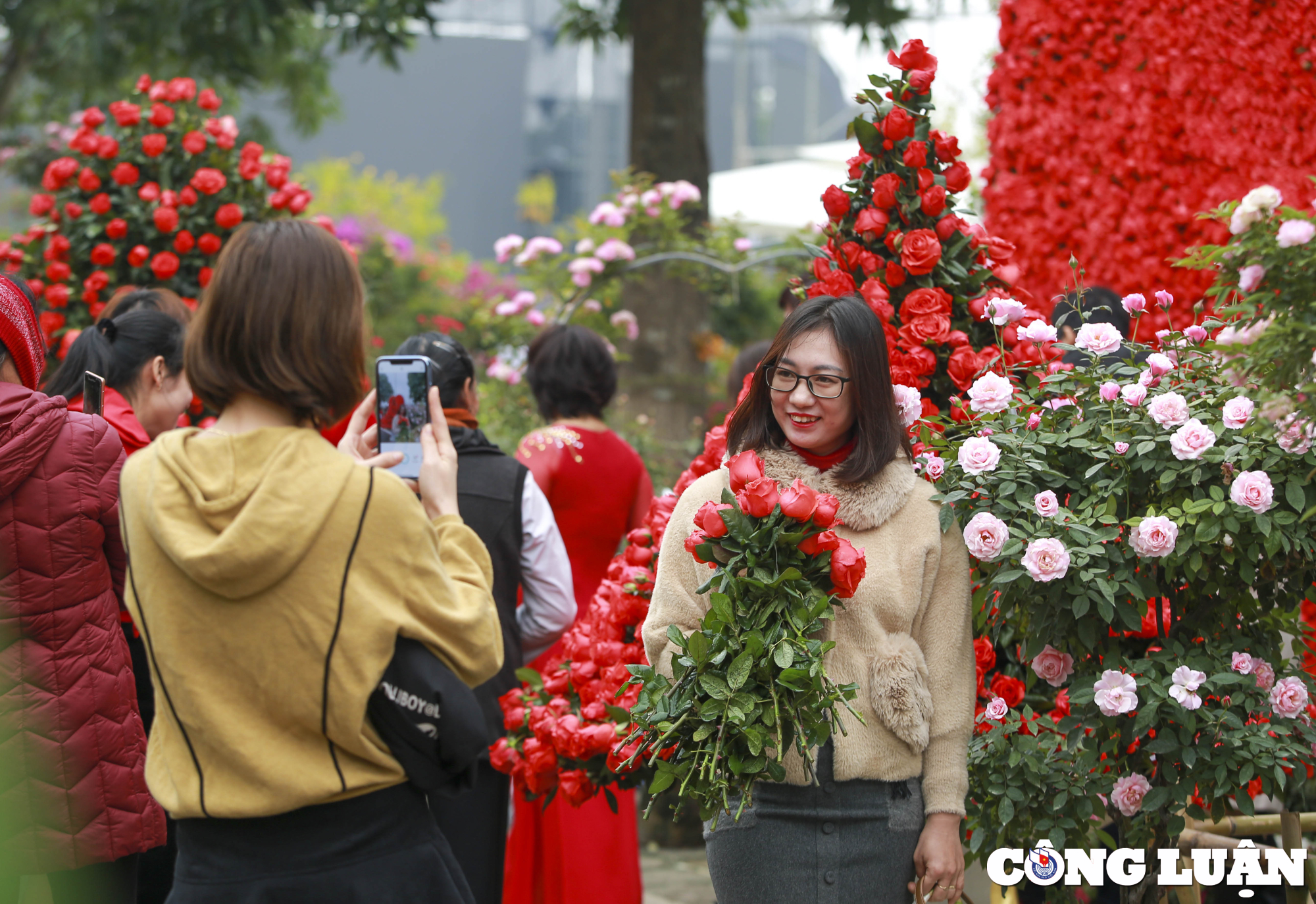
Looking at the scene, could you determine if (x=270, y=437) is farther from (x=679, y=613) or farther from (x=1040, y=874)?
(x=1040, y=874)

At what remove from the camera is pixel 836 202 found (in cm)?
297

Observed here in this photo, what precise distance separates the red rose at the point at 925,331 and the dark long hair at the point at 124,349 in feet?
6.52

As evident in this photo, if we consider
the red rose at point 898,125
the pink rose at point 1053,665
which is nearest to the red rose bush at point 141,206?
the red rose at point 898,125

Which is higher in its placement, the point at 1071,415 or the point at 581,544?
the point at 1071,415

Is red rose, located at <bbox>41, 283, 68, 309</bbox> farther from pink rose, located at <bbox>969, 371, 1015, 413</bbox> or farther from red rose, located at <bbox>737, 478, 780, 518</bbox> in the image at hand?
pink rose, located at <bbox>969, 371, 1015, 413</bbox>

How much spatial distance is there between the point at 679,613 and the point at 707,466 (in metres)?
0.83

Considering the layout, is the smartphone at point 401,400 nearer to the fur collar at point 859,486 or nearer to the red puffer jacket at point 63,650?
the fur collar at point 859,486

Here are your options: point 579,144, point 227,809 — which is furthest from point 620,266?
point 579,144

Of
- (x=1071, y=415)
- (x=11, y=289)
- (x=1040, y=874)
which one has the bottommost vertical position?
(x=1040, y=874)

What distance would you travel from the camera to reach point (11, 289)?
249cm

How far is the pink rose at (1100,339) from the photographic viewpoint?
237 cm

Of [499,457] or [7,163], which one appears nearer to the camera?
[499,457]

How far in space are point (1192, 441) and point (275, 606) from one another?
65.1 inches

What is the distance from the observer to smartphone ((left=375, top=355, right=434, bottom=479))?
189 cm
